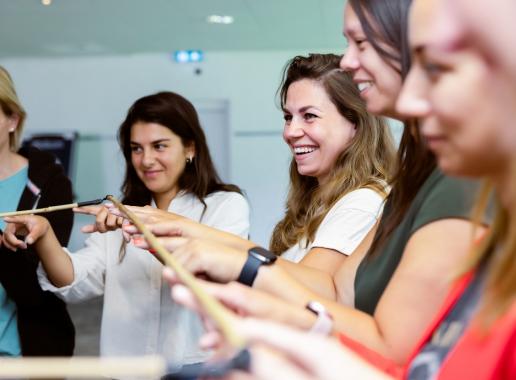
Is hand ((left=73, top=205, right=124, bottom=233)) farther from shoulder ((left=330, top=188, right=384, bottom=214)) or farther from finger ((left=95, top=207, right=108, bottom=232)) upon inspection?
shoulder ((left=330, top=188, right=384, bottom=214))

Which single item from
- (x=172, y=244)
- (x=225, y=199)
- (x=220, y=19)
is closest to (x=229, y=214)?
(x=225, y=199)

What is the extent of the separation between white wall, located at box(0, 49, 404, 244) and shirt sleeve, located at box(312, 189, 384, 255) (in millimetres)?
6719

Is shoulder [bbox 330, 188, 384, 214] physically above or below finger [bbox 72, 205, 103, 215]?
above

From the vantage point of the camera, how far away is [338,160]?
194cm

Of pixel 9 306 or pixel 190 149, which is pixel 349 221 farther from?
pixel 9 306

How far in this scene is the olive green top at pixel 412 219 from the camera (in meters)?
0.99

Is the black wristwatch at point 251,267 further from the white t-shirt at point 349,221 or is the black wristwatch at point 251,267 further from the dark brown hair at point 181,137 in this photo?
the dark brown hair at point 181,137

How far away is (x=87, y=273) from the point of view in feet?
7.20

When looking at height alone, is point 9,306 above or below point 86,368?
below

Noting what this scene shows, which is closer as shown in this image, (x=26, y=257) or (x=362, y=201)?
(x=362, y=201)

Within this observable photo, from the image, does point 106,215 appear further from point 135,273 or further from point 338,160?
point 338,160

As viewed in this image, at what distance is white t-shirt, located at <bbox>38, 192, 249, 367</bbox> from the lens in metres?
2.12

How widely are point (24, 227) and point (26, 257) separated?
207 mm

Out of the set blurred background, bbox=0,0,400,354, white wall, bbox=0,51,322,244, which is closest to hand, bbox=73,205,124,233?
blurred background, bbox=0,0,400,354
